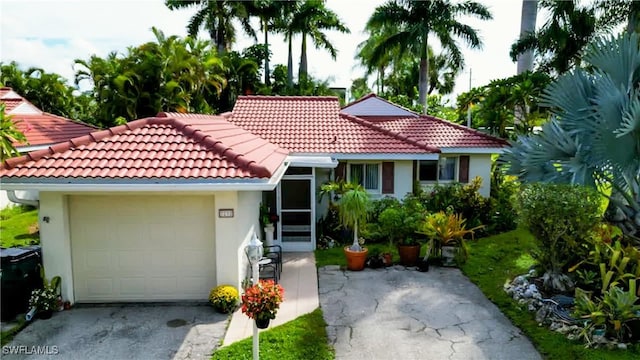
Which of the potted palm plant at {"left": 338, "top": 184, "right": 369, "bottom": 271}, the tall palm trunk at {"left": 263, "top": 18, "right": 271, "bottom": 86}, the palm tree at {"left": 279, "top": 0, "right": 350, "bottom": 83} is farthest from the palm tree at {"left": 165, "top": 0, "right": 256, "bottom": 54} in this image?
the potted palm plant at {"left": 338, "top": 184, "right": 369, "bottom": 271}

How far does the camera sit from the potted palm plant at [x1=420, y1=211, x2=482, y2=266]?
12930mm

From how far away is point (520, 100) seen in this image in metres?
18.7

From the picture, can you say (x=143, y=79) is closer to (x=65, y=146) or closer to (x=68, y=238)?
(x=65, y=146)

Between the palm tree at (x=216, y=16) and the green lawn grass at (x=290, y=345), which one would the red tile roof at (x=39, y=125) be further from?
the palm tree at (x=216, y=16)

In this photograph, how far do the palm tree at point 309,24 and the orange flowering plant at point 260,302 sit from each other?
28.2 meters

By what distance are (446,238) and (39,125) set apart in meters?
19.0

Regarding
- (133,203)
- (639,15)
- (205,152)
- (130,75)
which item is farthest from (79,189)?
Result: (639,15)

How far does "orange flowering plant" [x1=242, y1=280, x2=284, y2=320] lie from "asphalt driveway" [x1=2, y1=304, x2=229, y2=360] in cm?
138

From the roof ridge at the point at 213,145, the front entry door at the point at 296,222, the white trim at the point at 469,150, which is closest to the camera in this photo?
the roof ridge at the point at 213,145

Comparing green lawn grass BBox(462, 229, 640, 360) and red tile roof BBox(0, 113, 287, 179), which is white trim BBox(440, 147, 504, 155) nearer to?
green lawn grass BBox(462, 229, 640, 360)

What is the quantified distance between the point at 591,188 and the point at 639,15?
12.2 m

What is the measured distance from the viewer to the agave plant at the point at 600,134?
9859 mm

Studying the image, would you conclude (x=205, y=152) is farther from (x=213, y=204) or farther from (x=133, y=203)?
(x=133, y=203)

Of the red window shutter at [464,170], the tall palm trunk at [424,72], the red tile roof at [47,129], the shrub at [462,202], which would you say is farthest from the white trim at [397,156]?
the red tile roof at [47,129]
